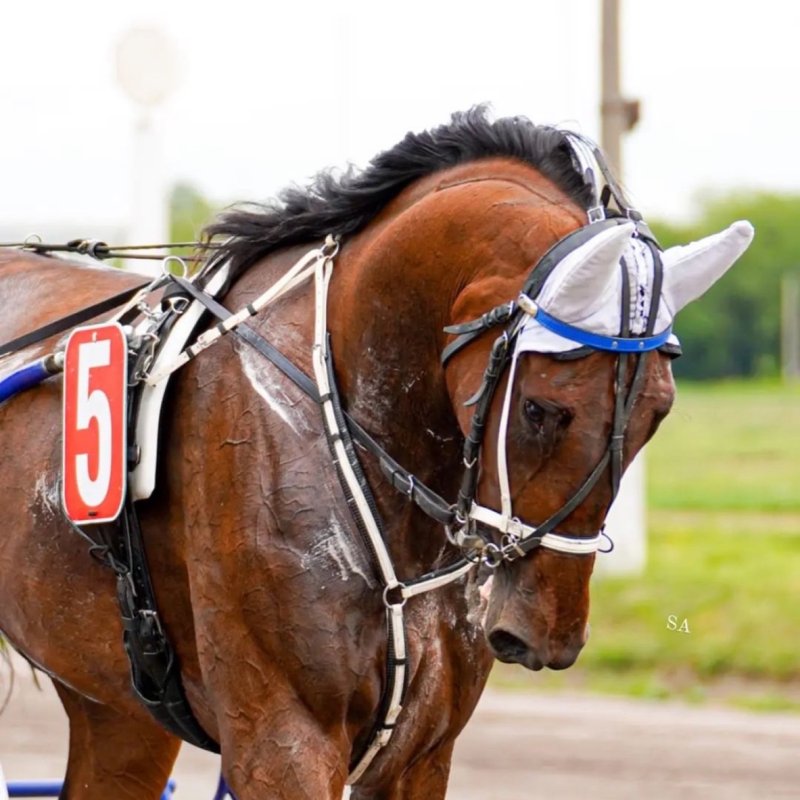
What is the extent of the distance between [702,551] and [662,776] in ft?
11.3

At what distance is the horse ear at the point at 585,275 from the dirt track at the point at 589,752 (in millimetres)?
3444

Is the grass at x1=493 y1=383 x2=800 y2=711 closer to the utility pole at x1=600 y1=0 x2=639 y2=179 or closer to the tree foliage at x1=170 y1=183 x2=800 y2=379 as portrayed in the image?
the utility pole at x1=600 y1=0 x2=639 y2=179

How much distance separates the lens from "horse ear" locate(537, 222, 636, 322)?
263 centimetres

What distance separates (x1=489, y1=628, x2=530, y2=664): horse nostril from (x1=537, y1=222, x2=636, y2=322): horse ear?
1.86ft

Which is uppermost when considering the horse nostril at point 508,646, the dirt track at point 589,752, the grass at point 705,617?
the horse nostril at point 508,646

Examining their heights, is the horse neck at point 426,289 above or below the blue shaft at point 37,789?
above

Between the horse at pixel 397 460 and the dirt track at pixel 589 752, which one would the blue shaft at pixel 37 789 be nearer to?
the horse at pixel 397 460

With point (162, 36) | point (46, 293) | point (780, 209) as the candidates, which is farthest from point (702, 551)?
point (780, 209)

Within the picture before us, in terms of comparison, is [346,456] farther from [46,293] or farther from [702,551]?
[702,551]

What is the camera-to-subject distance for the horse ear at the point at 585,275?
2.63 meters

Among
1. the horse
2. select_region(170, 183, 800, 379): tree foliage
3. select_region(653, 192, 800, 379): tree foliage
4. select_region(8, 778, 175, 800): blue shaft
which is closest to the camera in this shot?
the horse

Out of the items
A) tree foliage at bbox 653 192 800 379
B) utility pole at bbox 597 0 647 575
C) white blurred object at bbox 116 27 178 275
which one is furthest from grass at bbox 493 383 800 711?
tree foliage at bbox 653 192 800 379

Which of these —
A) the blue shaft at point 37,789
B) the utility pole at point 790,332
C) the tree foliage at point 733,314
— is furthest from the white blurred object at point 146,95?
the utility pole at point 790,332

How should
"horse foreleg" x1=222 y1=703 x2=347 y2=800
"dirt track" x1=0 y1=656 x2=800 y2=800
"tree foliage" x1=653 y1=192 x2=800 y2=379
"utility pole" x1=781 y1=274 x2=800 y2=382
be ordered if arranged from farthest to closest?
1. "utility pole" x1=781 y1=274 x2=800 y2=382
2. "tree foliage" x1=653 y1=192 x2=800 y2=379
3. "dirt track" x1=0 y1=656 x2=800 y2=800
4. "horse foreleg" x1=222 y1=703 x2=347 y2=800
